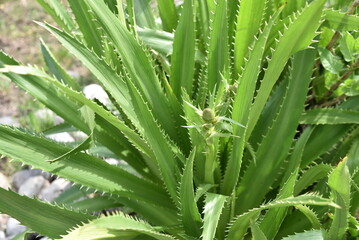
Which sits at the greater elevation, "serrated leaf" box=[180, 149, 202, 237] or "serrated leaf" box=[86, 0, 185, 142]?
"serrated leaf" box=[86, 0, 185, 142]

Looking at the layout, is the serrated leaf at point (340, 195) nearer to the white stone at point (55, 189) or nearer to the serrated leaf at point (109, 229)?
the serrated leaf at point (109, 229)

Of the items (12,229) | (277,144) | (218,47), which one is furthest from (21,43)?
(277,144)

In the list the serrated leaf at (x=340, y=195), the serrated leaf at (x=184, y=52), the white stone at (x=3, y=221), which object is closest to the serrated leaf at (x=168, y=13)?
the serrated leaf at (x=184, y=52)

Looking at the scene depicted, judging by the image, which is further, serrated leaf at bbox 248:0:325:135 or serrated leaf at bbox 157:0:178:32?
serrated leaf at bbox 157:0:178:32

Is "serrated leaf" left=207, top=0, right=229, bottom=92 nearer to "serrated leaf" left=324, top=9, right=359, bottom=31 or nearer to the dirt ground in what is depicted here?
"serrated leaf" left=324, top=9, right=359, bottom=31

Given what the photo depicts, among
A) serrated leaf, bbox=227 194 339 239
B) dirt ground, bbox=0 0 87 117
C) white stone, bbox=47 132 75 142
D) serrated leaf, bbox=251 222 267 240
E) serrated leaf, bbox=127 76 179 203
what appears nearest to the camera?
serrated leaf, bbox=227 194 339 239

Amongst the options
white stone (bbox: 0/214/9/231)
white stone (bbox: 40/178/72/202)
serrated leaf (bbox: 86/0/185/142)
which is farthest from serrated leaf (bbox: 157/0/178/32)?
white stone (bbox: 0/214/9/231)
